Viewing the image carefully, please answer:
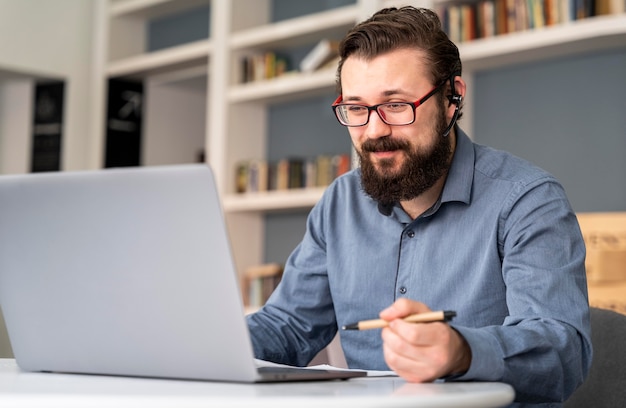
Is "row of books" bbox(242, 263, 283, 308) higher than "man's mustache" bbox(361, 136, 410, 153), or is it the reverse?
"man's mustache" bbox(361, 136, 410, 153)

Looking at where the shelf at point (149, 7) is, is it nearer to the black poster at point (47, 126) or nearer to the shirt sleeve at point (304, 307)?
the black poster at point (47, 126)

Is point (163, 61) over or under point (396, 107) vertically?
over

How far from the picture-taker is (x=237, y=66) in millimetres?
5000

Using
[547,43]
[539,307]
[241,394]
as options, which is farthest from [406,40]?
[547,43]

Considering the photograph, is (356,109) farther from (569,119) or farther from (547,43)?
(569,119)

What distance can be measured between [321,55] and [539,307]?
3.33 metres

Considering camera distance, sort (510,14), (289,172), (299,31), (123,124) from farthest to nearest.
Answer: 1. (123,124)
2. (289,172)
3. (299,31)
4. (510,14)

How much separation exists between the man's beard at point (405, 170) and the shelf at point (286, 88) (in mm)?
2747

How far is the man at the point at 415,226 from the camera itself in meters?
1.43

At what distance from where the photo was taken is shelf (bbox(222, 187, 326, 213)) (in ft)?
14.9

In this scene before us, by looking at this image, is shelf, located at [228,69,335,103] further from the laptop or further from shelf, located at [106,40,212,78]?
the laptop

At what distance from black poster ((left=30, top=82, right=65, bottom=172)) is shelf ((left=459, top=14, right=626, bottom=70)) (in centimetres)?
263

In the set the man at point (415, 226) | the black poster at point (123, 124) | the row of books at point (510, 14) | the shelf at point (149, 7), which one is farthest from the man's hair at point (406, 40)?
the black poster at point (123, 124)

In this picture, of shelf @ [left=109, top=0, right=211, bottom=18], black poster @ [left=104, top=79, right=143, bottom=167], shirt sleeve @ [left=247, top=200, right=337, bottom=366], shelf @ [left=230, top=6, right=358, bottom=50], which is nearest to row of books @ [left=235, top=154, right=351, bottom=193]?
shelf @ [left=230, top=6, right=358, bottom=50]
